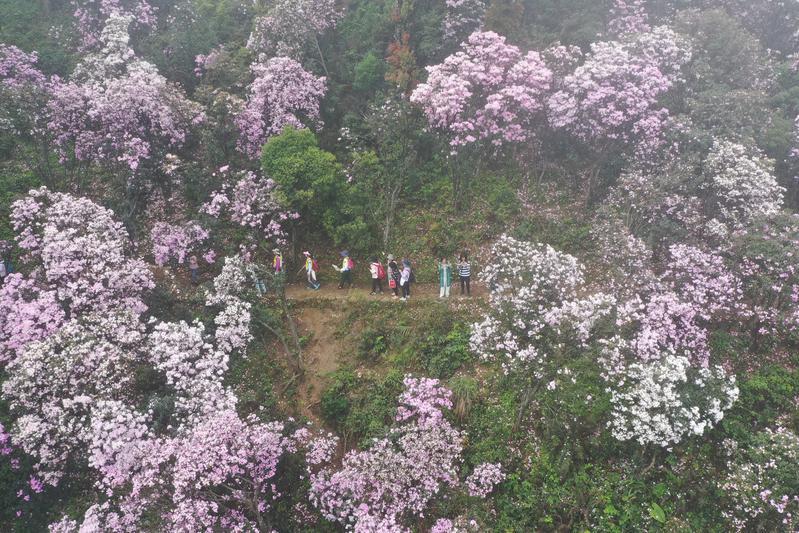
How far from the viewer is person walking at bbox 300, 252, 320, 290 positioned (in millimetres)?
20375

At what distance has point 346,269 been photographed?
2033cm

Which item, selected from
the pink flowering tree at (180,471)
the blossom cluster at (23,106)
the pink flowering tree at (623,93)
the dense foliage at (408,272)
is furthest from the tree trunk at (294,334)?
the blossom cluster at (23,106)

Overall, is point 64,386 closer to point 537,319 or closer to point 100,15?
point 537,319

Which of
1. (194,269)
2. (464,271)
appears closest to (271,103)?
(194,269)

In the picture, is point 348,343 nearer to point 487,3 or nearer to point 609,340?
point 609,340

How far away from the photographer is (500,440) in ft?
50.9

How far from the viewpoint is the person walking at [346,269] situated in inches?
797

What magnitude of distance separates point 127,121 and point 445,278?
52.2 ft

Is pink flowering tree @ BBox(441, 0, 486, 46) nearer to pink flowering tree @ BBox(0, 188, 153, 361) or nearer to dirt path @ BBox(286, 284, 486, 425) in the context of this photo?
dirt path @ BBox(286, 284, 486, 425)

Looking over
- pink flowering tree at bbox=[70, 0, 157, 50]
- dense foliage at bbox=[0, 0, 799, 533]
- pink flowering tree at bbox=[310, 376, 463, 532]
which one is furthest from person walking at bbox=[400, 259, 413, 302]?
pink flowering tree at bbox=[70, 0, 157, 50]

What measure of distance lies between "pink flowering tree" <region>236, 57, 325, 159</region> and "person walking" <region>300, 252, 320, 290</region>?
240 inches

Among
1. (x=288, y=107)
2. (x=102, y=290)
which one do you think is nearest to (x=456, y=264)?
(x=288, y=107)

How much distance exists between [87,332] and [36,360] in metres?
1.42

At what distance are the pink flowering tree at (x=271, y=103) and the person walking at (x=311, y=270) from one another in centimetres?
610
